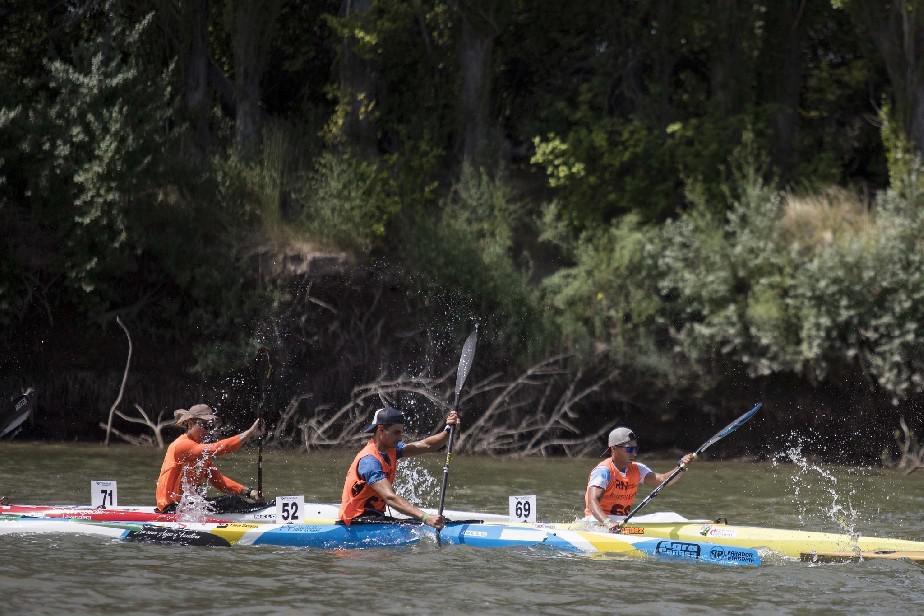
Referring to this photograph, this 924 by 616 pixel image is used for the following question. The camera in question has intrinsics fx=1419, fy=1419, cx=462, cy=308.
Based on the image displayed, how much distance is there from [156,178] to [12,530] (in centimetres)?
986

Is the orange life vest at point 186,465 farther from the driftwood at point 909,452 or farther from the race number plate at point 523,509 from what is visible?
the driftwood at point 909,452

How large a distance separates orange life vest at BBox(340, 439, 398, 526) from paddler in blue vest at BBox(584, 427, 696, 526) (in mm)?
1862

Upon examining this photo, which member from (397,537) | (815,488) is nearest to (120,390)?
(397,537)

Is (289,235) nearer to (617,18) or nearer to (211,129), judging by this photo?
(211,129)

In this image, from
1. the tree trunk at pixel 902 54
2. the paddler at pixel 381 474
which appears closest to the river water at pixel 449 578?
the paddler at pixel 381 474

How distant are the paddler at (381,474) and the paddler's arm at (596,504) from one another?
1410mm

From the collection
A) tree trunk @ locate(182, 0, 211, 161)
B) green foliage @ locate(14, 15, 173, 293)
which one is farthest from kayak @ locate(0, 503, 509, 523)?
tree trunk @ locate(182, 0, 211, 161)

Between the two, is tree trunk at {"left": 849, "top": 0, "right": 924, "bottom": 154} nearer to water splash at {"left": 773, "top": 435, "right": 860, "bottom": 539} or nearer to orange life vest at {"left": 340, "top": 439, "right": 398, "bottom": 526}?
water splash at {"left": 773, "top": 435, "right": 860, "bottom": 539}

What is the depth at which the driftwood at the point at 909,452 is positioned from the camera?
2046 centimetres

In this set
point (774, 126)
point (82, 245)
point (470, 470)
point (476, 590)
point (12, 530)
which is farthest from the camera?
point (774, 126)

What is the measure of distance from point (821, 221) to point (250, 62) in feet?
33.7

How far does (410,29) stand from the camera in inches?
1000

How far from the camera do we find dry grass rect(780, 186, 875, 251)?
21.5 meters

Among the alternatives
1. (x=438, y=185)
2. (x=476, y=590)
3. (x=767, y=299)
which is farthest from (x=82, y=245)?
(x=476, y=590)
